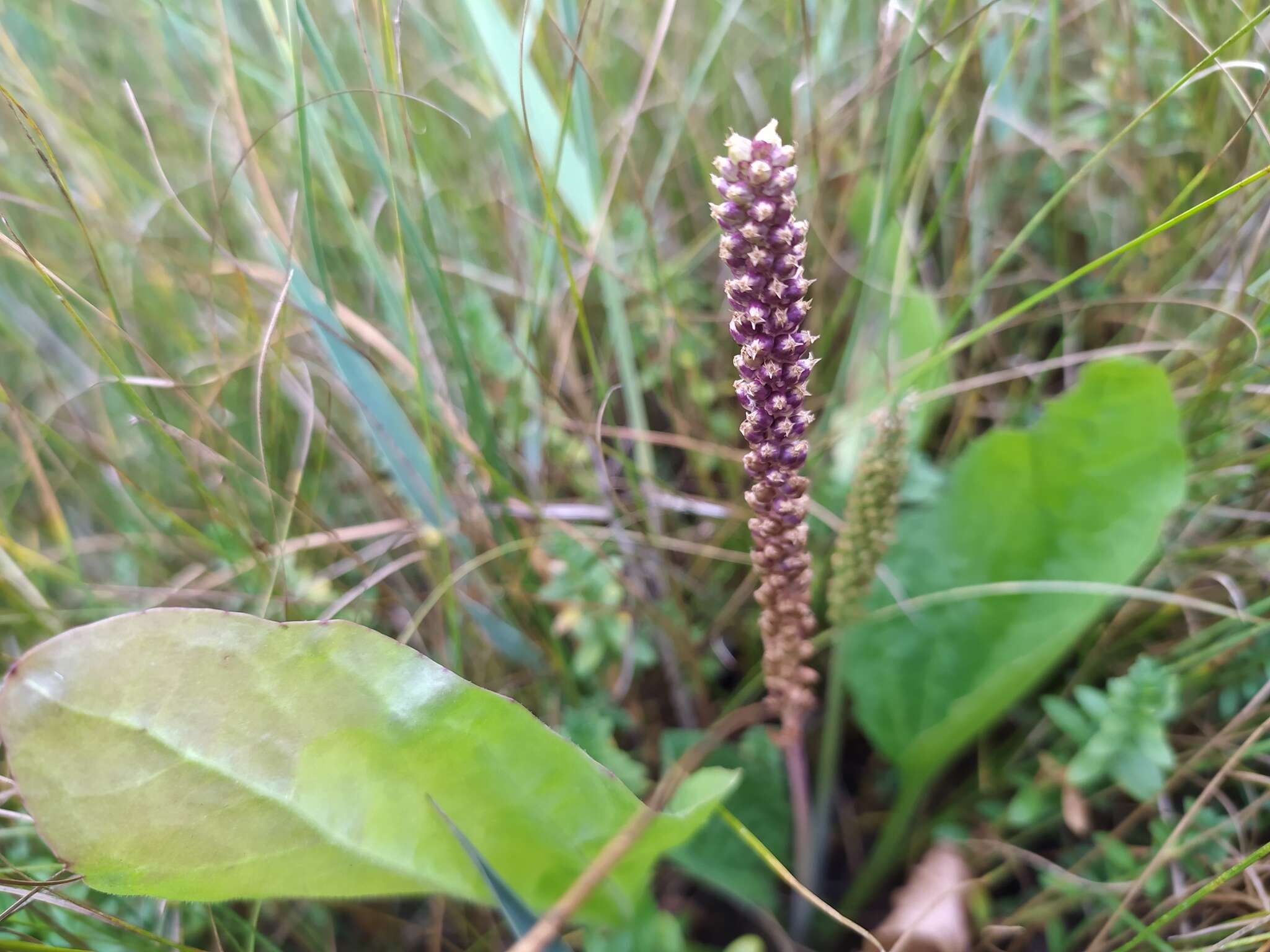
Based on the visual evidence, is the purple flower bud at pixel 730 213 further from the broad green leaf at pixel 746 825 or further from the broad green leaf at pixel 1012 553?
the broad green leaf at pixel 746 825

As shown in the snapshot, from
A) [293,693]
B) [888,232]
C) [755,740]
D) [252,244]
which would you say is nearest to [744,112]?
[888,232]

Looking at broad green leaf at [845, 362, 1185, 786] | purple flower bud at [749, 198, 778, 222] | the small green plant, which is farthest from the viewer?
broad green leaf at [845, 362, 1185, 786]

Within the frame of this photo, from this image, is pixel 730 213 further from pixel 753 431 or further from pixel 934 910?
pixel 934 910

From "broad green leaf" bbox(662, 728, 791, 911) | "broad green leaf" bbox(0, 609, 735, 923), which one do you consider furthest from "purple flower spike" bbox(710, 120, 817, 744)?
"broad green leaf" bbox(662, 728, 791, 911)

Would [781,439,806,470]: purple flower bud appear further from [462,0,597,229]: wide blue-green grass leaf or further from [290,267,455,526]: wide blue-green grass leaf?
[462,0,597,229]: wide blue-green grass leaf

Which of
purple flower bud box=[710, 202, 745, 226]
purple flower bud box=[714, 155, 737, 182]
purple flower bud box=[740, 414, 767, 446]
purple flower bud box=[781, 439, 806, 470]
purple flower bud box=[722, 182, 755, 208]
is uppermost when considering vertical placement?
purple flower bud box=[714, 155, 737, 182]

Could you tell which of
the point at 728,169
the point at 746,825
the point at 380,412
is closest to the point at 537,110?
the point at 380,412
